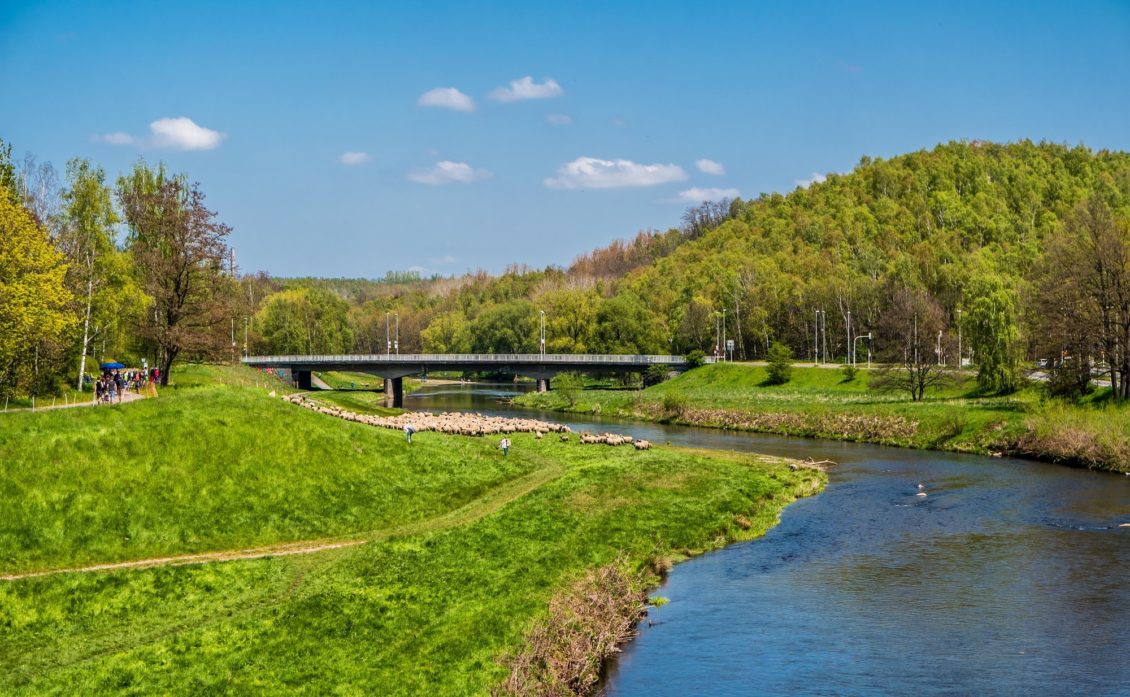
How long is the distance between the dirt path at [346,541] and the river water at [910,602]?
1110cm

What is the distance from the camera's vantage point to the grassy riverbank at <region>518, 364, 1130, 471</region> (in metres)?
73.7

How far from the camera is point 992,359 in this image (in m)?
98.6

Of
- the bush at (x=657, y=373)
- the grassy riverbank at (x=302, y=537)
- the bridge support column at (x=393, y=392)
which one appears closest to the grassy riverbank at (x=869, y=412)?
the bush at (x=657, y=373)

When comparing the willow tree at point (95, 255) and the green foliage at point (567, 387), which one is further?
the green foliage at point (567, 387)

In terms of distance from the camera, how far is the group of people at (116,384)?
2375 inches

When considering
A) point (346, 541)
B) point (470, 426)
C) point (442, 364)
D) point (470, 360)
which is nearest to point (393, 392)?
point (442, 364)

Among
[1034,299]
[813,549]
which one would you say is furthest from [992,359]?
[813,549]

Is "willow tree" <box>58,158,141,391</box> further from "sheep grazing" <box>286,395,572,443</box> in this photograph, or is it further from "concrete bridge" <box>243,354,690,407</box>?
"concrete bridge" <box>243,354,690,407</box>

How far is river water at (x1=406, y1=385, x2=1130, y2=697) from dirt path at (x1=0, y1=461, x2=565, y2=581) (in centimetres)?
1110

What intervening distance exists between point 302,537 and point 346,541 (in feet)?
6.52

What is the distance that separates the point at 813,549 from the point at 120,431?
33480 millimetres

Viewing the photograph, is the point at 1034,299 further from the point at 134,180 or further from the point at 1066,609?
the point at 134,180

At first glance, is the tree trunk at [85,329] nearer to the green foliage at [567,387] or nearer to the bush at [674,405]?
the bush at [674,405]

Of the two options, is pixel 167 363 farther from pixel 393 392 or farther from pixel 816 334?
pixel 816 334
